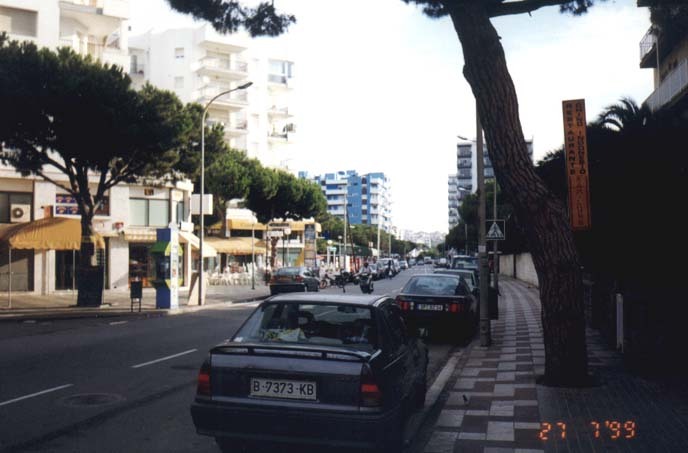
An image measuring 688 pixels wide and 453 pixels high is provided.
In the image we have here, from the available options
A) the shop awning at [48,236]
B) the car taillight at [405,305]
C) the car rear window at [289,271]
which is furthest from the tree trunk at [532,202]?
the car rear window at [289,271]

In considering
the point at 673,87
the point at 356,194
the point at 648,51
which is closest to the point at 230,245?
the point at 648,51

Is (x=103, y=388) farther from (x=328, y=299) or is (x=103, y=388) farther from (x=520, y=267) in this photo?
(x=520, y=267)

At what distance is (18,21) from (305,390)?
114 ft

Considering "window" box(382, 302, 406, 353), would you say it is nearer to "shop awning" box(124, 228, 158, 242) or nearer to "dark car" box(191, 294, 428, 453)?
"dark car" box(191, 294, 428, 453)

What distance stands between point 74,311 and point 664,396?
1968cm

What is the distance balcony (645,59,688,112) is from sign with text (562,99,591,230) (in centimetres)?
871

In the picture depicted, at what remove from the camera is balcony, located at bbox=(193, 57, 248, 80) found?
195 ft

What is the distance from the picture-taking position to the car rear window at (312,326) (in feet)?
18.9

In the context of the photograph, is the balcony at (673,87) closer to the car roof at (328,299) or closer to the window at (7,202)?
the car roof at (328,299)

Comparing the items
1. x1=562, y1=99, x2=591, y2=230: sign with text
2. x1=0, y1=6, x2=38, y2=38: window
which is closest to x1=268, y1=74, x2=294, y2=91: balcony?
x1=0, y1=6, x2=38, y2=38: window

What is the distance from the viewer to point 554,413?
7.41 meters

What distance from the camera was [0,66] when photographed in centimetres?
2247

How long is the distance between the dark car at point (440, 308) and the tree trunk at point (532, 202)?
5.84m

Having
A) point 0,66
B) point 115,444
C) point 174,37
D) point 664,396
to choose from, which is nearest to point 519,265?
point 174,37
